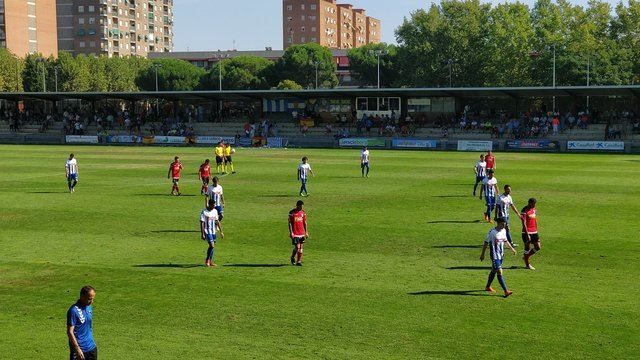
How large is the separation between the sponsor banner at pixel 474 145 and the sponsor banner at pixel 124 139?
32.0m

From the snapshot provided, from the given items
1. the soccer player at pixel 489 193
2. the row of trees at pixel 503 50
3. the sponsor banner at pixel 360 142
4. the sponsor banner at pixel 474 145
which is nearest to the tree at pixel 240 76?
the row of trees at pixel 503 50

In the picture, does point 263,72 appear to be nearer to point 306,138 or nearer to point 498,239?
point 306,138

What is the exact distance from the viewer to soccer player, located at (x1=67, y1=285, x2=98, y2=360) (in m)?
10.3

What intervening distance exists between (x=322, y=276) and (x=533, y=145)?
50.3 m

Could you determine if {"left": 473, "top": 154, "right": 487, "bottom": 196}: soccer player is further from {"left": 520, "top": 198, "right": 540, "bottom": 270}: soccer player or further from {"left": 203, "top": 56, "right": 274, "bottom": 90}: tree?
{"left": 203, "top": 56, "right": 274, "bottom": 90}: tree

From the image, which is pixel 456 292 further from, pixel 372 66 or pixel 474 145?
pixel 372 66

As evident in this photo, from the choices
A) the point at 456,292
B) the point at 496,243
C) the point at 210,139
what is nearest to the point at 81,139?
the point at 210,139

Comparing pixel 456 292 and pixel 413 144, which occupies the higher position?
pixel 413 144

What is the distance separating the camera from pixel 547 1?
368 feet

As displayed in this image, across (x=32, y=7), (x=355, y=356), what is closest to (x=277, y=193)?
(x=355, y=356)

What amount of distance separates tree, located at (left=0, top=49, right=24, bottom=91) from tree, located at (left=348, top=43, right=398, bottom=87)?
6089cm

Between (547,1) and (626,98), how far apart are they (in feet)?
160

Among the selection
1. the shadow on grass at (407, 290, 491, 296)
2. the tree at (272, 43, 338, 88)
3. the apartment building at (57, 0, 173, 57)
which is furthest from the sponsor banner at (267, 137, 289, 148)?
the apartment building at (57, 0, 173, 57)

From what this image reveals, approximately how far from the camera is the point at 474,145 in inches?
2579
